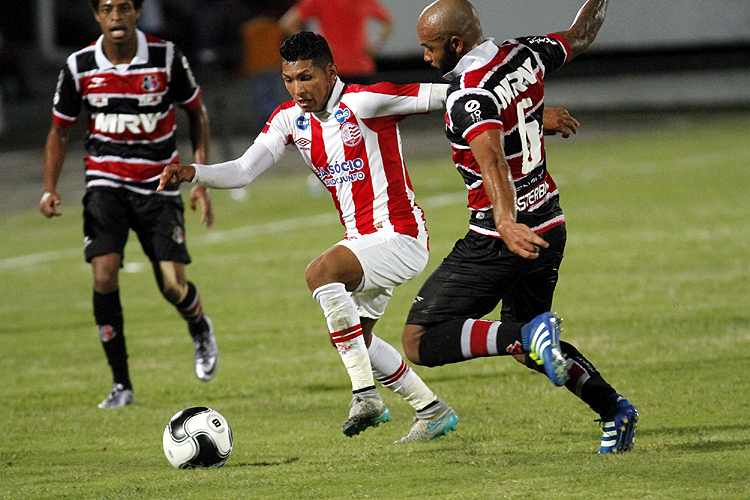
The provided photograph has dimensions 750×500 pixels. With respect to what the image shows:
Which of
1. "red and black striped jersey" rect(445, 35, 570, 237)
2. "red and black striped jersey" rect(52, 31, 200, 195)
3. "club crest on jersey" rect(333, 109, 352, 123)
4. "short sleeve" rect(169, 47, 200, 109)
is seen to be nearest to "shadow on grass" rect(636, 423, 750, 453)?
"red and black striped jersey" rect(445, 35, 570, 237)

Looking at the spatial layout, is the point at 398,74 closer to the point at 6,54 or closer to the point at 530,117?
the point at 6,54

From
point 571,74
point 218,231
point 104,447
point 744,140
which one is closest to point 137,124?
point 104,447

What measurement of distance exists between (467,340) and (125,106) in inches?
121

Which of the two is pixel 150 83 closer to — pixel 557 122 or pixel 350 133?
pixel 350 133

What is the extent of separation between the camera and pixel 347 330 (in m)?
5.24

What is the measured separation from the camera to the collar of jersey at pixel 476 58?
16.3 ft

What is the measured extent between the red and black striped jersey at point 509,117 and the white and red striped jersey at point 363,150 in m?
0.49

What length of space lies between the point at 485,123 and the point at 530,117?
1.27 ft

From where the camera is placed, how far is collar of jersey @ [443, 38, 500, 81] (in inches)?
195

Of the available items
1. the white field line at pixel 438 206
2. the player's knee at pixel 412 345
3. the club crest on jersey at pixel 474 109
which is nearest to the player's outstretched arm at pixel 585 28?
the club crest on jersey at pixel 474 109

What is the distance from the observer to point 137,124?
277 inches

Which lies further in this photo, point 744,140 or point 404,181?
point 744,140

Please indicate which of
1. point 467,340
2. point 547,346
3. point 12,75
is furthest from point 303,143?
point 12,75

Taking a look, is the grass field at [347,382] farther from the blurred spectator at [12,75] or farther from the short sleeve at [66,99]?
the blurred spectator at [12,75]
